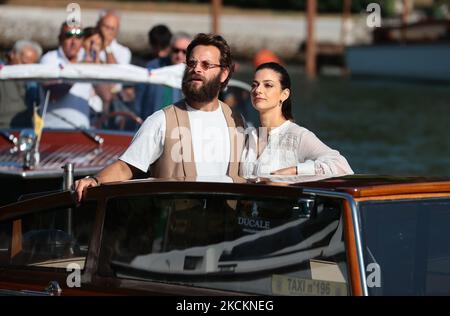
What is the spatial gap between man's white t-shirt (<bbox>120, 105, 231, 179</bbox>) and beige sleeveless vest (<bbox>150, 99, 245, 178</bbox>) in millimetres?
21

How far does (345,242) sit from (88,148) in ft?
20.0

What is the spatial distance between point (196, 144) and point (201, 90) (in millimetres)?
296

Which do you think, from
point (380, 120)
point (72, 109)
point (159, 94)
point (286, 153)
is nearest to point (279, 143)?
point (286, 153)

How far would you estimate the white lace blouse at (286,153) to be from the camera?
20.1 feet

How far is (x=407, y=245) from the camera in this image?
210 inches

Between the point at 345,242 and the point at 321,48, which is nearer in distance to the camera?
the point at 345,242

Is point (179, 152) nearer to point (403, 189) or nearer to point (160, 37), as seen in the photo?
point (403, 189)

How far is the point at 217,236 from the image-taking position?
5.25m

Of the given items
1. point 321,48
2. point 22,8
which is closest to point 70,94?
point 321,48

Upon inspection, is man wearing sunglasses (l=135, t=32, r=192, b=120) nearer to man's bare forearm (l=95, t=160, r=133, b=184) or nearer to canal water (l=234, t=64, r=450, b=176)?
man's bare forearm (l=95, t=160, r=133, b=184)

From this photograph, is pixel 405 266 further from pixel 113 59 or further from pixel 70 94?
pixel 113 59

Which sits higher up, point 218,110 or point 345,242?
point 218,110

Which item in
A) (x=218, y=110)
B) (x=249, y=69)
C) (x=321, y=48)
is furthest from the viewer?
(x=321, y=48)

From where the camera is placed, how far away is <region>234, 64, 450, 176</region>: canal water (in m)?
23.0
